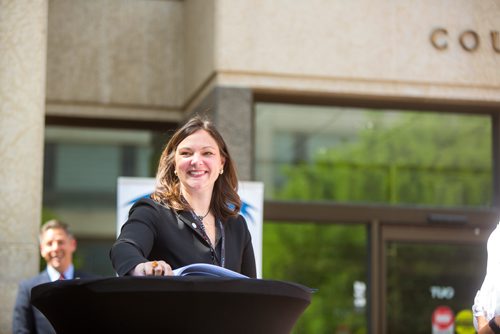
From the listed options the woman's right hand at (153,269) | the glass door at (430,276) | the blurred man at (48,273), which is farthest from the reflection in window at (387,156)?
the woman's right hand at (153,269)

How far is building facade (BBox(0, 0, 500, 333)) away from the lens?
880 cm

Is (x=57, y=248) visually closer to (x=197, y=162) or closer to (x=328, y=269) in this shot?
(x=328, y=269)

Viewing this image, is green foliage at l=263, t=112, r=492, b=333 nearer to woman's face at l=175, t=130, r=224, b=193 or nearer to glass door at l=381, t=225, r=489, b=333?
glass door at l=381, t=225, r=489, b=333

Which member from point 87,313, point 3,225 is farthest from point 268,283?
point 3,225

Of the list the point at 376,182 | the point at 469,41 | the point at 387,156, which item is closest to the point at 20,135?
the point at 376,182

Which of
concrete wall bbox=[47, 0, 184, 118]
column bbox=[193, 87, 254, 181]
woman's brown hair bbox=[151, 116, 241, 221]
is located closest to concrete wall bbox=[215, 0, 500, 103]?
column bbox=[193, 87, 254, 181]

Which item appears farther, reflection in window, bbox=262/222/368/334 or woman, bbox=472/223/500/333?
reflection in window, bbox=262/222/368/334

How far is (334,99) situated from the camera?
939 cm

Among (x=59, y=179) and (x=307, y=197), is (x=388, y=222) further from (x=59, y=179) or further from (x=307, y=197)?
(x=59, y=179)

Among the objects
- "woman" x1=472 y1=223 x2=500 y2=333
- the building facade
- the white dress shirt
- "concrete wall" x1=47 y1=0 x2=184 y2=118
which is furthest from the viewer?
"concrete wall" x1=47 y1=0 x2=184 y2=118

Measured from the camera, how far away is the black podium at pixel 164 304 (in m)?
1.90

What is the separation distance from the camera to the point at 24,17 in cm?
827

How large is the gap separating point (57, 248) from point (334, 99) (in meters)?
3.66

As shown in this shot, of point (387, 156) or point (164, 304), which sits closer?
point (164, 304)
